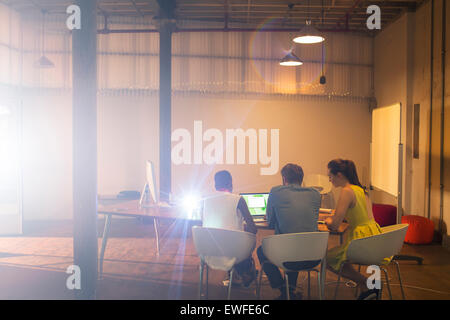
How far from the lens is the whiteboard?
597 centimetres

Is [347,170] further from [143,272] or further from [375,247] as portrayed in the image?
[143,272]

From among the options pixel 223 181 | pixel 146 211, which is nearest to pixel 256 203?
pixel 223 181

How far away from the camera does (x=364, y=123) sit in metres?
9.23

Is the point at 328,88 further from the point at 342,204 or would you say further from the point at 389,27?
the point at 342,204

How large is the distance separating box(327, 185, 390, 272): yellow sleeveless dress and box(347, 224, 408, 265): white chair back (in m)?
0.17

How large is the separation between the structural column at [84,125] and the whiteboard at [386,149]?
385cm

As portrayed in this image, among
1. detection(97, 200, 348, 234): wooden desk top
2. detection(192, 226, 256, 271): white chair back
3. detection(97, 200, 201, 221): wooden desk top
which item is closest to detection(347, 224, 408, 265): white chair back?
detection(97, 200, 348, 234): wooden desk top

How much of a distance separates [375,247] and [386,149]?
9.86 feet

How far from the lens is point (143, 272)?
5316 millimetres

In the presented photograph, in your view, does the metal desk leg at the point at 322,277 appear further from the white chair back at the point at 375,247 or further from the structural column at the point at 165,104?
the structural column at the point at 165,104

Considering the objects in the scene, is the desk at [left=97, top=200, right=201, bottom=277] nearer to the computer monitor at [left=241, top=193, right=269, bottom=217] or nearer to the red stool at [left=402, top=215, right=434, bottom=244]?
the computer monitor at [left=241, top=193, right=269, bottom=217]

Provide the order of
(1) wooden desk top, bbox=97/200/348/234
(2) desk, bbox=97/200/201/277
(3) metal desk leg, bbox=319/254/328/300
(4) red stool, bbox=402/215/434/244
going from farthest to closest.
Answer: (4) red stool, bbox=402/215/434/244, (2) desk, bbox=97/200/201/277, (1) wooden desk top, bbox=97/200/348/234, (3) metal desk leg, bbox=319/254/328/300
